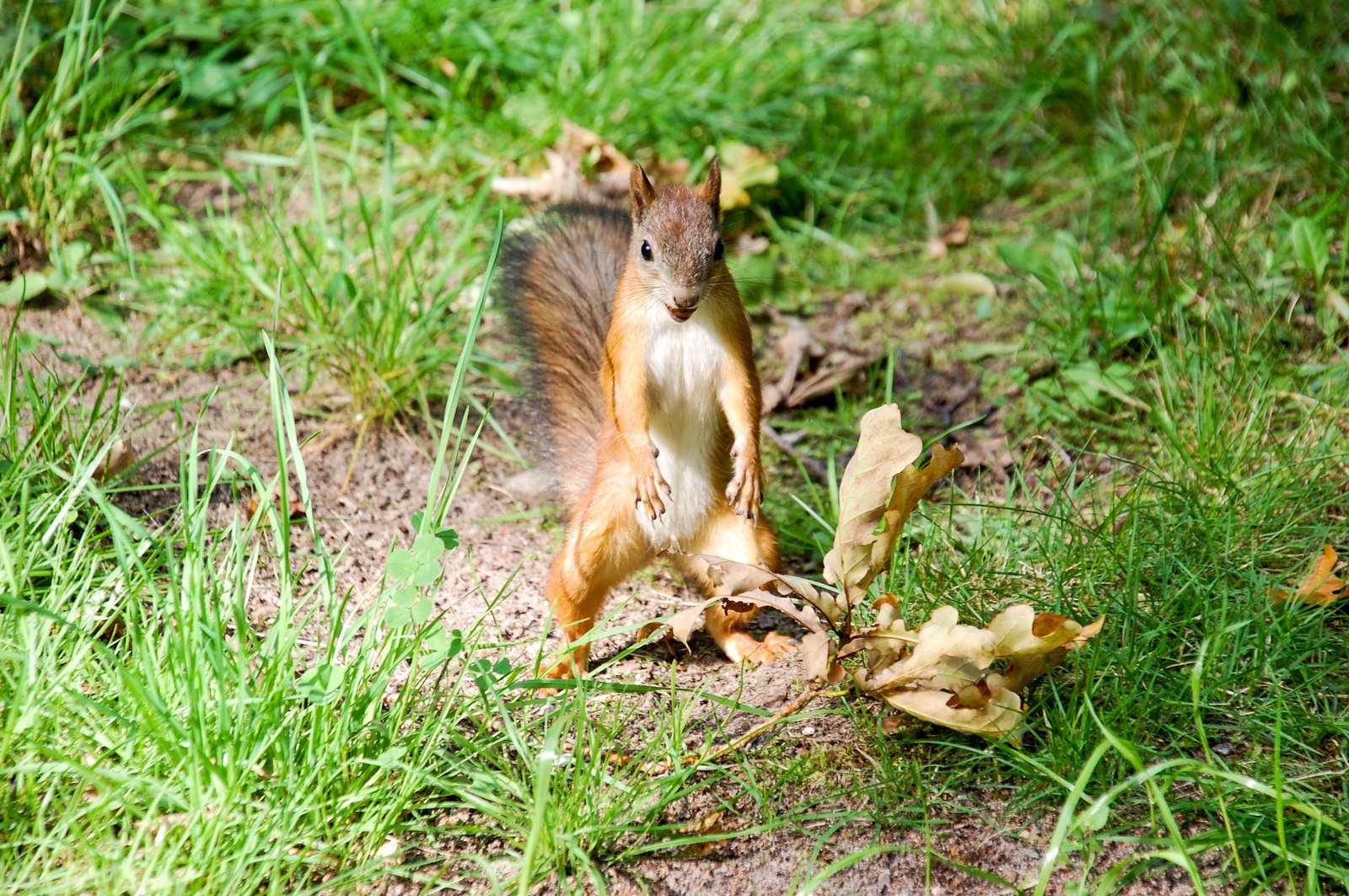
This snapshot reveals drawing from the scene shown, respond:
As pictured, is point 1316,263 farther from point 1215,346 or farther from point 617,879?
point 617,879

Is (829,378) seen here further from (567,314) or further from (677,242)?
(677,242)

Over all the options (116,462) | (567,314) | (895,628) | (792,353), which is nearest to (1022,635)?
(895,628)

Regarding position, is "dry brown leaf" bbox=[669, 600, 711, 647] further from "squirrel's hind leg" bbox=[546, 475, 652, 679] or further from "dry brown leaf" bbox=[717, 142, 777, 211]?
"dry brown leaf" bbox=[717, 142, 777, 211]

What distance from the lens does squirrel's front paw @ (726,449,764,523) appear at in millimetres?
2227

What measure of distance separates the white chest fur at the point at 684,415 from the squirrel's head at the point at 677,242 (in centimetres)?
6

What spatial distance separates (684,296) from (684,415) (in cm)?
26

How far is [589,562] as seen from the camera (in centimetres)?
223

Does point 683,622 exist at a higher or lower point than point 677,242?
lower

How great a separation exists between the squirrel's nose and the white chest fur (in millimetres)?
90

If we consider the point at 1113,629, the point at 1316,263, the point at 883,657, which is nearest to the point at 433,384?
the point at 883,657

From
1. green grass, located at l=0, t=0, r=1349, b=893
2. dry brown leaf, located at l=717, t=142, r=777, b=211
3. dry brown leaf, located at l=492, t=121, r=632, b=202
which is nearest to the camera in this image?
green grass, located at l=0, t=0, r=1349, b=893

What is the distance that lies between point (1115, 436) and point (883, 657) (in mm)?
1214

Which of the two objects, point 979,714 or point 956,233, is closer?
point 979,714

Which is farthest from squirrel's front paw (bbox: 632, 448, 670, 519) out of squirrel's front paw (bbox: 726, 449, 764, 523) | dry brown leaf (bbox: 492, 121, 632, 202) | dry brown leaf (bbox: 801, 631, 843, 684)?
dry brown leaf (bbox: 492, 121, 632, 202)
